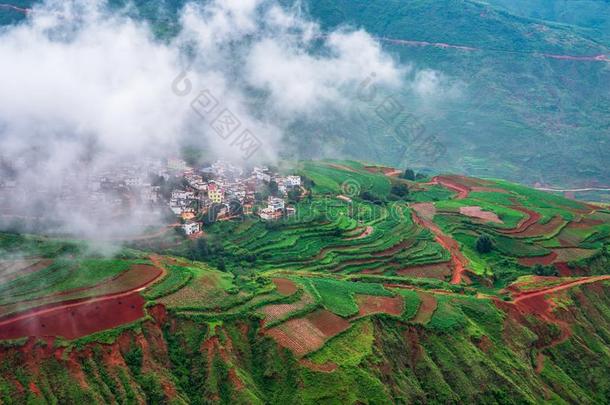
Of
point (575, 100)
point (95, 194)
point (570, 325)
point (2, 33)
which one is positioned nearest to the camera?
point (570, 325)

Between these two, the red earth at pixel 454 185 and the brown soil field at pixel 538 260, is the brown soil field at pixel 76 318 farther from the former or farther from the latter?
the red earth at pixel 454 185

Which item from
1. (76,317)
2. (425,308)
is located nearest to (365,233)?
(425,308)

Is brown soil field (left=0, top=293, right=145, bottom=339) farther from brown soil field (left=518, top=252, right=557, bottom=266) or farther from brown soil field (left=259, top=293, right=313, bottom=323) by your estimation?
brown soil field (left=518, top=252, right=557, bottom=266)

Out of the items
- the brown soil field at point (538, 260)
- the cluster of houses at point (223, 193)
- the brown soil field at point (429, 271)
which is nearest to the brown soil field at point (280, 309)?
the brown soil field at point (429, 271)

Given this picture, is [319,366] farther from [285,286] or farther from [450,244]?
[450,244]

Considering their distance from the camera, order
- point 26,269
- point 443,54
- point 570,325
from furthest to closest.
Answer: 1. point 443,54
2. point 570,325
3. point 26,269

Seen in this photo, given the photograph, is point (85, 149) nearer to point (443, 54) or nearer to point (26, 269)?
point (26, 269)

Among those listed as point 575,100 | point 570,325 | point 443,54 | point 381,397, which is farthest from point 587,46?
point 381,397
